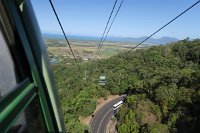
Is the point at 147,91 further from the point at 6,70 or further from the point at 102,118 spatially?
the point at 6,70

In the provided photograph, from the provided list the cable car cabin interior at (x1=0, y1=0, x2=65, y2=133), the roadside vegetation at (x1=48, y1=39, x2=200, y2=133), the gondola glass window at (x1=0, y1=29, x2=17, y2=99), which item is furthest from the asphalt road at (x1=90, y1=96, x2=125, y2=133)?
the gondola glass window at (x1=0, y1=29, x2=17, y2=99)

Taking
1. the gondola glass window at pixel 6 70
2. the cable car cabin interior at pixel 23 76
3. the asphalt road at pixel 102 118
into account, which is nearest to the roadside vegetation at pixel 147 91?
the asphalt road at pixel 102 118

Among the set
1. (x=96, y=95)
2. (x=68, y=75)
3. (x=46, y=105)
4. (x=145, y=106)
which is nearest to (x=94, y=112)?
(x=96, y=95)

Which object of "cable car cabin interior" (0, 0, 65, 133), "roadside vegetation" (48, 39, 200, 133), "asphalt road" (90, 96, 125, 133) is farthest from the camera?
"asphalt road" (90, 96, 125, 133)

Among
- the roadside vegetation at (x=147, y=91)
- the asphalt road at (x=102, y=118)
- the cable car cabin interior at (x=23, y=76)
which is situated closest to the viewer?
the cable car cabin interior at (x=23, y=76)

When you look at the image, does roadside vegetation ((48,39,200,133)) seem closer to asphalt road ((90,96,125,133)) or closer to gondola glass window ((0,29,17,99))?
asphalt road ((90,96,125,133))

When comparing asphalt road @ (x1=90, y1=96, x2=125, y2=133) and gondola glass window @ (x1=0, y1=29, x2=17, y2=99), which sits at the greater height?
gondola glass window @ (x1=0, y1=29, x2=17, y2=99)

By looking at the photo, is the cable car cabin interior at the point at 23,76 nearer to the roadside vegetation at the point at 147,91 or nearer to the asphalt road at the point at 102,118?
the roadside vegetation at the point at 147,91
